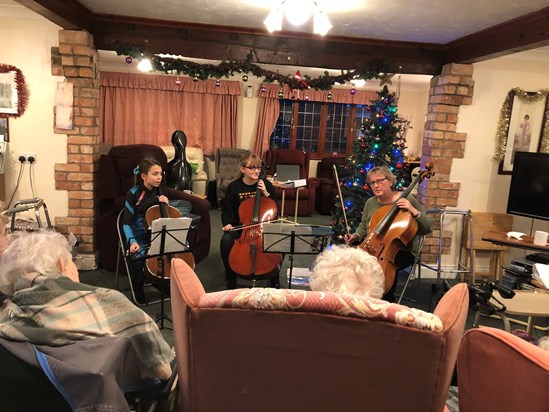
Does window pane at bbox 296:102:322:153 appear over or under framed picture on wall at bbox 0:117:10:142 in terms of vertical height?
over

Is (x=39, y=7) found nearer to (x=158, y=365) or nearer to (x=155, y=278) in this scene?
(x=155, y=278)

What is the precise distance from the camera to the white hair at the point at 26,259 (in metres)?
1.34

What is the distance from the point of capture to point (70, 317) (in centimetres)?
121

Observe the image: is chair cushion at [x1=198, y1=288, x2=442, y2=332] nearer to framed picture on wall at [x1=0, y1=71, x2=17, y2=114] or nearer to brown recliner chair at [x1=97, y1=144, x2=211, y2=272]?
brown recliner chair at [x1=97, y1=144, x2=211, y2=272]

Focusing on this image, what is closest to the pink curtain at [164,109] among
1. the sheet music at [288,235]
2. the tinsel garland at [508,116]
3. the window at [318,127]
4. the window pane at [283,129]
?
the window pane at [283,129]

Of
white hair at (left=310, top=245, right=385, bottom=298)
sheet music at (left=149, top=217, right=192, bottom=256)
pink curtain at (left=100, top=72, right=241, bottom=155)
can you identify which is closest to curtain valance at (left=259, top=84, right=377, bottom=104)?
pink curtain at (left=100, top=72, right=241, bottom=155)

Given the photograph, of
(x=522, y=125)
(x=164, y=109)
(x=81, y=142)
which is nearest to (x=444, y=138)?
(x=522, y=125)

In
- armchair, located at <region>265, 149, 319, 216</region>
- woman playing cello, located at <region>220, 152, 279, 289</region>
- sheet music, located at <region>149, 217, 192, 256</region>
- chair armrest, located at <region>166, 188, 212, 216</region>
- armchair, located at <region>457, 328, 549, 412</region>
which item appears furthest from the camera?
armchair, located at <region>265, 149, 319, 216</region>

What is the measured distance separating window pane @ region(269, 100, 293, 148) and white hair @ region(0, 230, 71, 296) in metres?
6.93

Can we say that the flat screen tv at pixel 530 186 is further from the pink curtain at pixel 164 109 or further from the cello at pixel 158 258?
the pink curtain at pixel 164 109

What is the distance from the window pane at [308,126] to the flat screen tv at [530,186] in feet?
15.6

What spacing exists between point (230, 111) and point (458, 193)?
474cm

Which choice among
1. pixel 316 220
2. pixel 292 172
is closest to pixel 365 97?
pixel 292 172

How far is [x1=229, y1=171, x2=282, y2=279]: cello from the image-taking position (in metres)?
3.22
